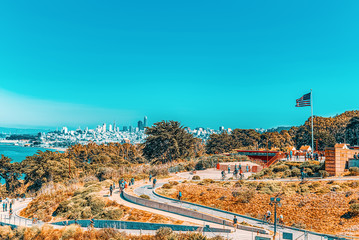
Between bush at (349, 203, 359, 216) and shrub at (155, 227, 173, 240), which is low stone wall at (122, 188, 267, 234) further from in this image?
bush at (349, 203, 359, 216)

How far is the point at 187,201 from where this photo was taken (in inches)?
945

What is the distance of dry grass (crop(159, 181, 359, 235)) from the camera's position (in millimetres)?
17422

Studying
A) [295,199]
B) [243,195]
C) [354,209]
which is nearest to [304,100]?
[295,199]

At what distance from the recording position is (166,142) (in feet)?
171

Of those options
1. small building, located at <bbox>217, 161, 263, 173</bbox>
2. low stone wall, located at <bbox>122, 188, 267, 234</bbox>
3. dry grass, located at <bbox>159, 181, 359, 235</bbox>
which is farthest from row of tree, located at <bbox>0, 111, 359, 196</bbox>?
dry grass, located at <bbox>159, 181, 359, 235</bbox>

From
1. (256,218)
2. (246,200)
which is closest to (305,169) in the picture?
(246,200)

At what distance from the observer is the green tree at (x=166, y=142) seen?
5181 cm

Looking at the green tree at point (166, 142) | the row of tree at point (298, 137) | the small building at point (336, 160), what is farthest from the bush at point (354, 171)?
the row of tree at point (298, 137)

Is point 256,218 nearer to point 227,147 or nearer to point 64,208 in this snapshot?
point 64,208

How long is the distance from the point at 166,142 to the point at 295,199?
108 feet

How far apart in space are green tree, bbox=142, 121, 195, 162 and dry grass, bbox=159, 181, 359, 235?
24262 millimetres

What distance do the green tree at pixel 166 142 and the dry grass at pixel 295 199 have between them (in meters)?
24.3

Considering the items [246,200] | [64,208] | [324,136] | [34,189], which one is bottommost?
[34,189]

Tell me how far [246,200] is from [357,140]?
190ft
